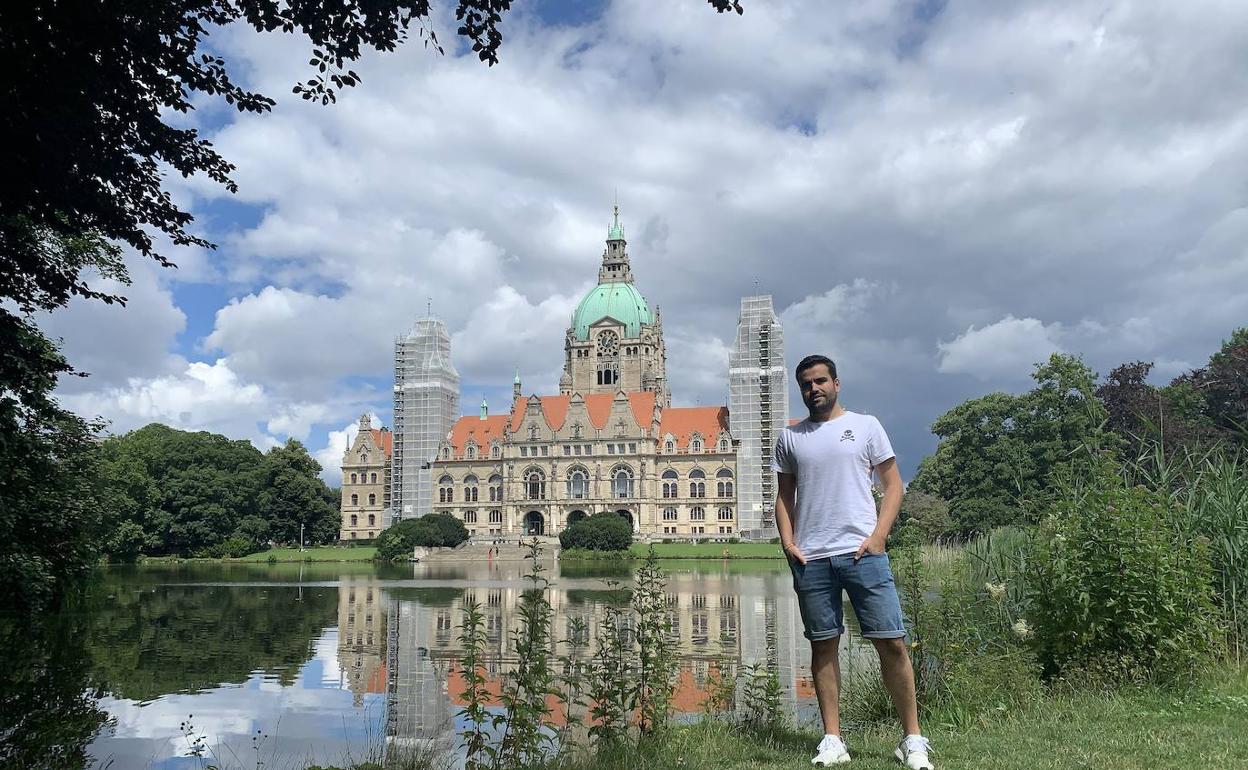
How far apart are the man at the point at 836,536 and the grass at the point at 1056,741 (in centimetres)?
47

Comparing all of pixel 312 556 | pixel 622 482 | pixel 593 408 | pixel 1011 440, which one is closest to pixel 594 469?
pixel 622 482

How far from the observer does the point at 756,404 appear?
287 feet

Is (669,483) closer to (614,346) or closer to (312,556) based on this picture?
(614,346)

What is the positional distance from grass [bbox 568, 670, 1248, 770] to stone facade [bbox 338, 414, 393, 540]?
95.1 m

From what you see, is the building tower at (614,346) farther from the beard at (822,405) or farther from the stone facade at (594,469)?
the beard at (822,405)

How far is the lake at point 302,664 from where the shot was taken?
35.5 ft

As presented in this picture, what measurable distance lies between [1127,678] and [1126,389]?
51.9 m

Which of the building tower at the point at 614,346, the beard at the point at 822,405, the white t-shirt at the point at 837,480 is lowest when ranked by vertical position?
the white t-shirt at the point at 837,480

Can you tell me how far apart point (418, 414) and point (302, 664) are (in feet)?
264

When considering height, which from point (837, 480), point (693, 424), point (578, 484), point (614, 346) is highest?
point (614, 346)

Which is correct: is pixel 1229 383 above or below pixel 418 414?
below

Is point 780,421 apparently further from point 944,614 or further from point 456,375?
point 944,614

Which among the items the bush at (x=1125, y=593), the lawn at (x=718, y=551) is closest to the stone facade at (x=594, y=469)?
the lawn at (x=718, y=551)

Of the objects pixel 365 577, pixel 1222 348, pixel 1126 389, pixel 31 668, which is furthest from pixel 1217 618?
pixel 1222 348
